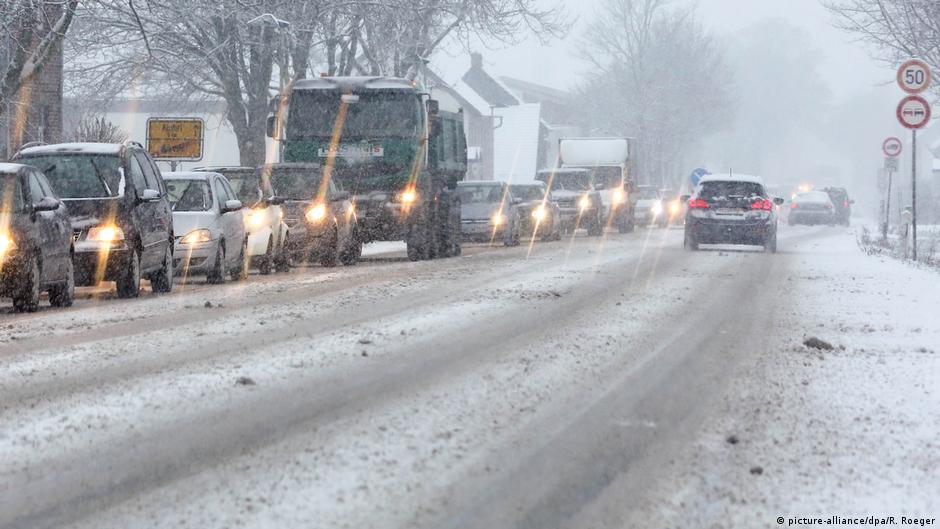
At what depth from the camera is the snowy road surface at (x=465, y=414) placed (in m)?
5.70

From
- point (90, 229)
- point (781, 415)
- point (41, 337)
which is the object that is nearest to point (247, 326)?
point (41, 337)

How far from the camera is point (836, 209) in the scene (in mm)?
66750

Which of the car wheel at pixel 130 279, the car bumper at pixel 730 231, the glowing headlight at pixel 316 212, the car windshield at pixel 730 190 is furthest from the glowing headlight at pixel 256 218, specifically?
the car windshield at pixel 730 190

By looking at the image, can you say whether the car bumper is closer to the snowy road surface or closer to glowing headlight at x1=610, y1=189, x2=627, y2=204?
the snowy road surface

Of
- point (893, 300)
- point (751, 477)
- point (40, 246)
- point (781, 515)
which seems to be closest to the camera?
point (781, 515)

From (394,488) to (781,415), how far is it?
285 centimetres

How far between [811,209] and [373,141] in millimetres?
40780

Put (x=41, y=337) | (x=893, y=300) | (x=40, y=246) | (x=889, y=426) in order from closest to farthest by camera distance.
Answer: (x=889, y=426), (x=41, y=337), (x=40, y=246), (x=893, y=300)

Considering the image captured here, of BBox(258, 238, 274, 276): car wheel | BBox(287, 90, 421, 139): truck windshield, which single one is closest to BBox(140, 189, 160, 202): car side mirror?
BBox(258, 238, 274, 276): car wheel

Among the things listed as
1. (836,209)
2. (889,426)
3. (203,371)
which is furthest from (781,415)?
Answer: (836,209)

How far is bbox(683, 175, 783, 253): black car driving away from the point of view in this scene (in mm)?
30359

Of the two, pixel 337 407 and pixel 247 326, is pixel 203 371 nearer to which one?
pixel 337 407

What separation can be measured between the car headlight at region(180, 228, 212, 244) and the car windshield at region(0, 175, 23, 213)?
4253mm

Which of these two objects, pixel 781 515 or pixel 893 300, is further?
pixel 893 300
